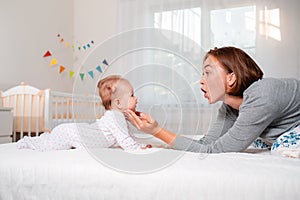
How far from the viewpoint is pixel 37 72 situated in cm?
349

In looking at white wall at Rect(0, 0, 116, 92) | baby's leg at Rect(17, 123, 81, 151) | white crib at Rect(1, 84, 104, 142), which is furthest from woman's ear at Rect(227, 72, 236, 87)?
white wall at Rect(0, 0, 116, 92)

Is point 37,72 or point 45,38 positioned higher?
point 45,38

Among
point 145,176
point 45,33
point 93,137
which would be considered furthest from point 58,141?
point 45,33

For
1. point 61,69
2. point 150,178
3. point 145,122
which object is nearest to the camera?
point 150,178

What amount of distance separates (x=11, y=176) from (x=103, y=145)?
292mm

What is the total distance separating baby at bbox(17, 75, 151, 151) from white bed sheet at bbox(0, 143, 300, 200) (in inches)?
3.9

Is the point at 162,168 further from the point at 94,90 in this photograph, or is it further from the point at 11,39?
the point at 11,39

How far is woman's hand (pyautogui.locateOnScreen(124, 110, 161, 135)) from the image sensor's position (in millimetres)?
960

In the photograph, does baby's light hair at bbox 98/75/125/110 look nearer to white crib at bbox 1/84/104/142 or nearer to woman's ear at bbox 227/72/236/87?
woman's ear at bbox 227/72/236/87

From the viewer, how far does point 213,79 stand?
1106mm

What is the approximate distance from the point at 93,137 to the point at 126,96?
0.53 feet

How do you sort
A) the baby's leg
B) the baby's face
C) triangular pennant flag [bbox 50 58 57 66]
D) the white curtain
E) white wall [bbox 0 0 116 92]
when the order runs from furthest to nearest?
triangular pennant flag [bbox 50 58 57 66], white wall [bbox 0 0 116 92], the white curtain, the baby's leg, the baby's face

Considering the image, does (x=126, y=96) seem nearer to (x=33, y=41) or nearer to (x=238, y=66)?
(x=238, y=66)

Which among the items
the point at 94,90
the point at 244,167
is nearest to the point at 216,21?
the point at 94,90
